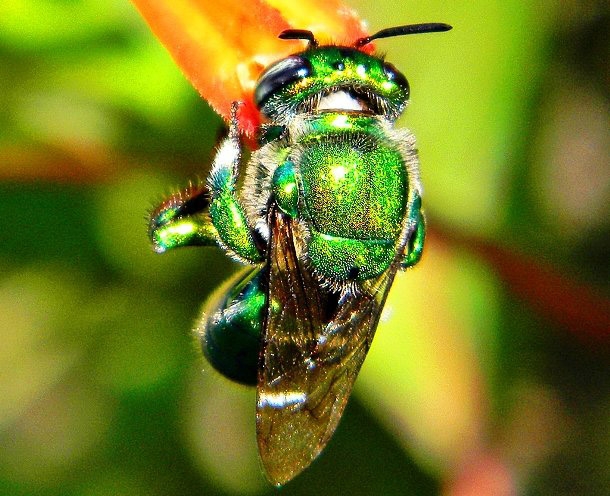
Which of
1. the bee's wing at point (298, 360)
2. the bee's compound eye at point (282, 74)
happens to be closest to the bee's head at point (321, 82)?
the bee's compound eye at point (282, 74)

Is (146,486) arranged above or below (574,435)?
above

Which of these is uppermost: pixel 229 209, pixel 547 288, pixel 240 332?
pixel 229 209

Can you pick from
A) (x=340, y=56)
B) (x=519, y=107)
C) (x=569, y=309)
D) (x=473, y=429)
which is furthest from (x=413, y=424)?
(x=340, y=56)

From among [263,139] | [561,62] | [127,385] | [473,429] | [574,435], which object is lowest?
[574,435]

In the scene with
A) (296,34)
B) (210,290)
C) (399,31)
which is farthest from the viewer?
(210,290)

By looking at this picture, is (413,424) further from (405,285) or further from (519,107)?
(519,107)

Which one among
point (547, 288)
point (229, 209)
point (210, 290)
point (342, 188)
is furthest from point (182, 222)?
point (547, 288)

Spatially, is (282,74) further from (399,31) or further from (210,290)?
(210,290)
